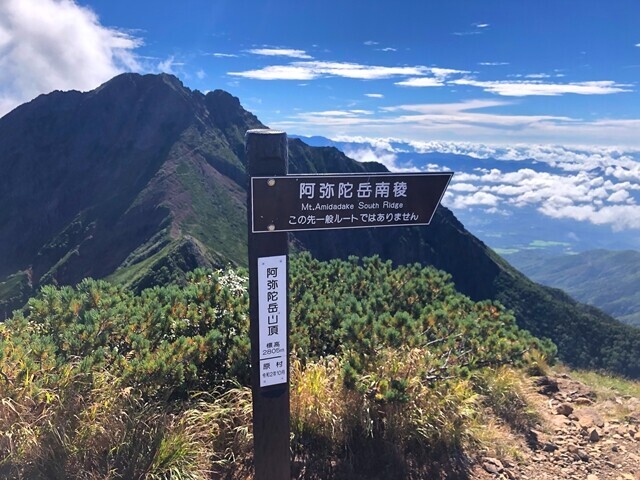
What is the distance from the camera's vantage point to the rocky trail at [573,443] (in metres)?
6.29

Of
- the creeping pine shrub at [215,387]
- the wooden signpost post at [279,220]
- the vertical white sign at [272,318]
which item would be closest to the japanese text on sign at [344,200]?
the wooden signpost post at [279,220]

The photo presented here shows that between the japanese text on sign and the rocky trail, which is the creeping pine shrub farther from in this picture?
the japanese text on sign

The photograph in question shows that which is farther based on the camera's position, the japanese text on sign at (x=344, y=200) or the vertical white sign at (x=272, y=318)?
the vertical white sign at (x=272, y=318)

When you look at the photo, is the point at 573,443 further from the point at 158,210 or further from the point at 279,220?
the point at 158,210

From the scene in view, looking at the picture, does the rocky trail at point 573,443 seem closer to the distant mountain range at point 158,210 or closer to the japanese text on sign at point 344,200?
the japanese text on sign at point 344,200

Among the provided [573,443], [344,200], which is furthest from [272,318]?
[573,443]

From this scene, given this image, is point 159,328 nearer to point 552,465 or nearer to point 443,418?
point 443,418

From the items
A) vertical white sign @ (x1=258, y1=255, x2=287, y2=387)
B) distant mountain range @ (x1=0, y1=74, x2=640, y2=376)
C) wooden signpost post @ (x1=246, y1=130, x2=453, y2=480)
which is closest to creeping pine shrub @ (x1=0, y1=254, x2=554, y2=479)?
wooden signpost post @ (x1=246, y1=130, x2=453, y2=480)

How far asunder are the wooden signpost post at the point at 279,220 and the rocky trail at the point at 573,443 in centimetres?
273

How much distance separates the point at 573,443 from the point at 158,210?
386 ft

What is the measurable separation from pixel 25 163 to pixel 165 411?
17423 cm

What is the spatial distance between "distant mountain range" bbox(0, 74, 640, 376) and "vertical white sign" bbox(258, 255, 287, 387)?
73.5 m

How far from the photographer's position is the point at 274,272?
14.5 ft

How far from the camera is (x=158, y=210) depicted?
387 ft
